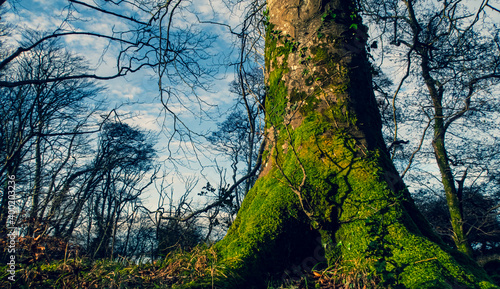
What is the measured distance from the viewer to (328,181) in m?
2.45

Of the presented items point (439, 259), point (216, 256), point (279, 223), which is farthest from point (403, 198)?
point (216, 256)

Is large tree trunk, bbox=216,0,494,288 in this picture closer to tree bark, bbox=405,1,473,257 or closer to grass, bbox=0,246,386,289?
grass, bbox=0,246,386,289

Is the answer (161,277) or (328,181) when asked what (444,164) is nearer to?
(328,181)

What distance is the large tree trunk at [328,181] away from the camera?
6.44 feet

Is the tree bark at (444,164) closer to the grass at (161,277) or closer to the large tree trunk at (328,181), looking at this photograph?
the large tree trunk at (328,181)

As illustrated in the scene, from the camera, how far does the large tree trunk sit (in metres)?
1.96

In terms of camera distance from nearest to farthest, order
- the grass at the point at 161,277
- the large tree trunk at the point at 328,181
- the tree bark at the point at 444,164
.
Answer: the grass at the point at 161,277, the large tree trunk at the point at 328,181, the tree bark at the point at 444,164

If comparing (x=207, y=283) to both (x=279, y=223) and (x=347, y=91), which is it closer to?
(x=279, y=223)

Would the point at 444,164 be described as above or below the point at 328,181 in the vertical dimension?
above

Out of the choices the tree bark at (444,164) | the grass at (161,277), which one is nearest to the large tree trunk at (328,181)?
the grass at (161,277)

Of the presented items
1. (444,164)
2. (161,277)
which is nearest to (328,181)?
(161,277)

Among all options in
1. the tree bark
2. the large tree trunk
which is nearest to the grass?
the large tree trunk

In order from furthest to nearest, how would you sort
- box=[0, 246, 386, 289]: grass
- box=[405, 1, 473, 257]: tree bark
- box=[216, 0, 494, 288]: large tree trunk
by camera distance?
box=[405, 1, 473, 257]: tree bark
box=[216, 0, 494, 288]: large tree trunk
box=[0, 246, 386, 289]: grass

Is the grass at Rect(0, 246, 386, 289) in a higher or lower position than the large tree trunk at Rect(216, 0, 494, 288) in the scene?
lower
